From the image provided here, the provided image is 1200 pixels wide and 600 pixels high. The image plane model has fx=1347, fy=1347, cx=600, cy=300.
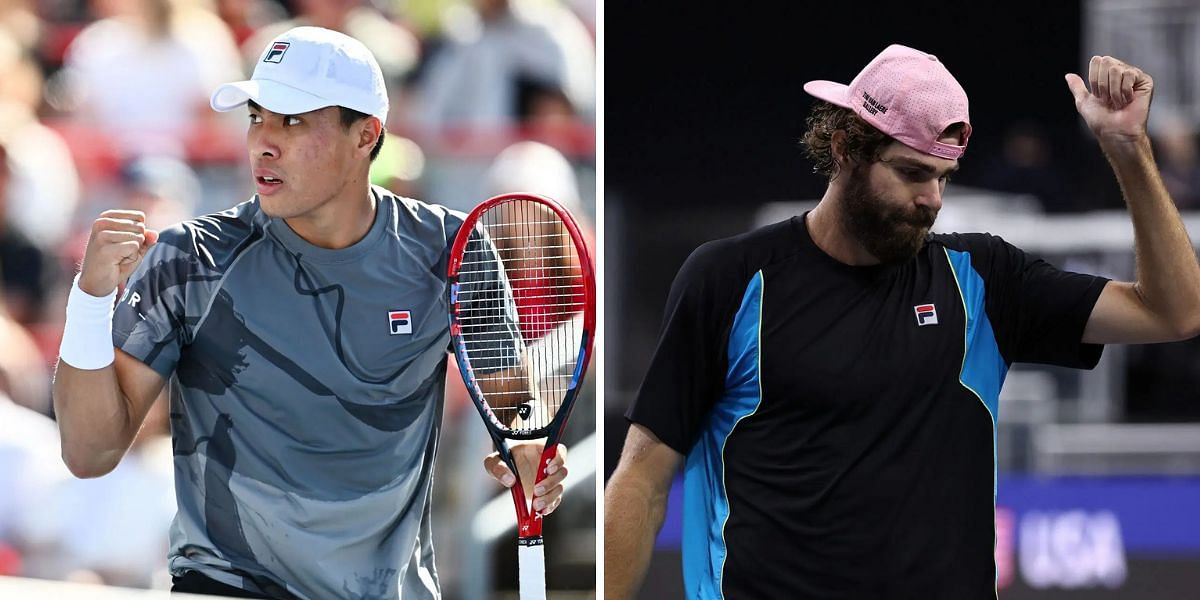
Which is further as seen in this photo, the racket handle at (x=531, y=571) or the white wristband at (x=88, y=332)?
the white wristband at (x=88, y=332)

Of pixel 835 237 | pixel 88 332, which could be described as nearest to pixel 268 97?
pixel 88 332

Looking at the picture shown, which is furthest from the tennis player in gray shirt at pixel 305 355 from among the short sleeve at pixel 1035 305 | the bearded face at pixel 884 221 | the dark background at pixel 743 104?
the dark background at pixel 743 104

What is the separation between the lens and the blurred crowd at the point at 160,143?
3.17 m

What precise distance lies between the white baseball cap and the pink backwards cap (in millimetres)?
1013

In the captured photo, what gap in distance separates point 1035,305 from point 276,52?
1.52 m

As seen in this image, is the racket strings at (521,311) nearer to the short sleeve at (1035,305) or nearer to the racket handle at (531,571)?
the racket handle at (531,571)

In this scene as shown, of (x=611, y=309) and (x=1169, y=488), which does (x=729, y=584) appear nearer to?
(x=611, y=309)

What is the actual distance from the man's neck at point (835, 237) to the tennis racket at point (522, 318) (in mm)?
509

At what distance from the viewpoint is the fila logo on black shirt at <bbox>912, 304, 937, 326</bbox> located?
7.19ft

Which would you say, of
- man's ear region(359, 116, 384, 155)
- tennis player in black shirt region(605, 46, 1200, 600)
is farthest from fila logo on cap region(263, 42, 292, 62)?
tennis player in black shirt region(605, 46, 1200, 600)

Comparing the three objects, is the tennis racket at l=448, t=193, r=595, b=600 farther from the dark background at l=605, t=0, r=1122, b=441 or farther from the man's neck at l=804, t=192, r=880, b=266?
the dark background at l=605, t=0, r=1122, b=441

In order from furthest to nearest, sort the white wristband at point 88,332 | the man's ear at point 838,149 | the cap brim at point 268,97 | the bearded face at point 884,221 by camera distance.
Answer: the cap brim at point 268,97, the white wristband at point 88,332, the man's ear at point 838,149, the bearded face at point 884,221

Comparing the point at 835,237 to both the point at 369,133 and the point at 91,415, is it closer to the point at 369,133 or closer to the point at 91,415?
the point at 369,133

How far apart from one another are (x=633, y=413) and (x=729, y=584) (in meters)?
0.32
